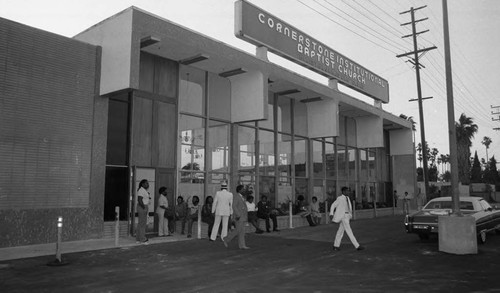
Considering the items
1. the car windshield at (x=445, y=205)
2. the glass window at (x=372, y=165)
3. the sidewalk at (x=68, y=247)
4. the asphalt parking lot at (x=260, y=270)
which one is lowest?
the asphalt parking lot at (x=260, y=270)

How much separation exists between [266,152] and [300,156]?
3.02 meters

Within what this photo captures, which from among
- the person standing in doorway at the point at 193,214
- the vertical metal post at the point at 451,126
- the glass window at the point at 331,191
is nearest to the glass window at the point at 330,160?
the glass window at the point at 331,191

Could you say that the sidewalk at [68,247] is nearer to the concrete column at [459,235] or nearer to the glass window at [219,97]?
the glass window at [219,97]

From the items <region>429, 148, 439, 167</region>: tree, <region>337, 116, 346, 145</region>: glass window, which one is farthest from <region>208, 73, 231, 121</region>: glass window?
<region>429, 148, 439, 167</region>: tree

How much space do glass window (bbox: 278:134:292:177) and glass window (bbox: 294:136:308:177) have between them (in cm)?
58

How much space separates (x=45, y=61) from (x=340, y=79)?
1592cm

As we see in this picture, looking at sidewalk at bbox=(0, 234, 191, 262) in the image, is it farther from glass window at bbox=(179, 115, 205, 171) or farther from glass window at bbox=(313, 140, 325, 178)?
glass window at bbox=(313, 140, 325, 178)

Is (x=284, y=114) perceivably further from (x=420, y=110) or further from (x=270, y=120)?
(x=420, y=110)

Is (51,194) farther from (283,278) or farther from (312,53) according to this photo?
(312,53)

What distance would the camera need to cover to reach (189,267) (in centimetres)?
856

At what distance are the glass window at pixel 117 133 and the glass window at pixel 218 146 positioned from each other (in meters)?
3.76

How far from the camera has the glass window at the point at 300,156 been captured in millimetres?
21717

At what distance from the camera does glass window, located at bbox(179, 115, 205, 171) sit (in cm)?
1563

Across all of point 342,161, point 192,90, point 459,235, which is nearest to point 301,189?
point 342,161
